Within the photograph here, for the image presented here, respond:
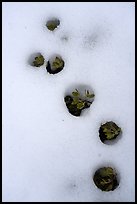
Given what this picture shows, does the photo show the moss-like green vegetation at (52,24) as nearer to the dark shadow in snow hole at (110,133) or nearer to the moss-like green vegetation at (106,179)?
the dark shadow in snow hole at (110,133)

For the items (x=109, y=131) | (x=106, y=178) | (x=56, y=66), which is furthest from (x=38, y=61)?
(x=106, y=178)

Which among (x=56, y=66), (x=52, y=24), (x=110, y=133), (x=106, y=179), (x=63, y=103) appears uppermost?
(x=52, y=24)

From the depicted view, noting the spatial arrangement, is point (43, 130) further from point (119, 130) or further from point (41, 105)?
point (119, 130)

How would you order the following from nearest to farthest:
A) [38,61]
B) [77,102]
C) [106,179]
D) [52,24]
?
[106,179]
[77,102]
[38,61]
[52,24]

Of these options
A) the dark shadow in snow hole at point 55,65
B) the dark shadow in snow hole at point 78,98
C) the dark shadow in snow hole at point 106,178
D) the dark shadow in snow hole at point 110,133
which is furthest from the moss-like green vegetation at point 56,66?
the dark shadow in snow hole at point 106,178

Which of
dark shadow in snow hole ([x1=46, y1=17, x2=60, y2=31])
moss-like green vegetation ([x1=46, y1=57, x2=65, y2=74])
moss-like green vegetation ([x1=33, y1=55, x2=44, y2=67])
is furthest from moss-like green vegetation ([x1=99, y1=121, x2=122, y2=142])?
dark shadow in snow hole ([x1=46, y1=17, x2=60, y2=31])

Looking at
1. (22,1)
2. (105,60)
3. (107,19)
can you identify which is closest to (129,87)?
(105,60)

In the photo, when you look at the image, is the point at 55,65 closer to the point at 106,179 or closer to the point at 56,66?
the point at 56,66
